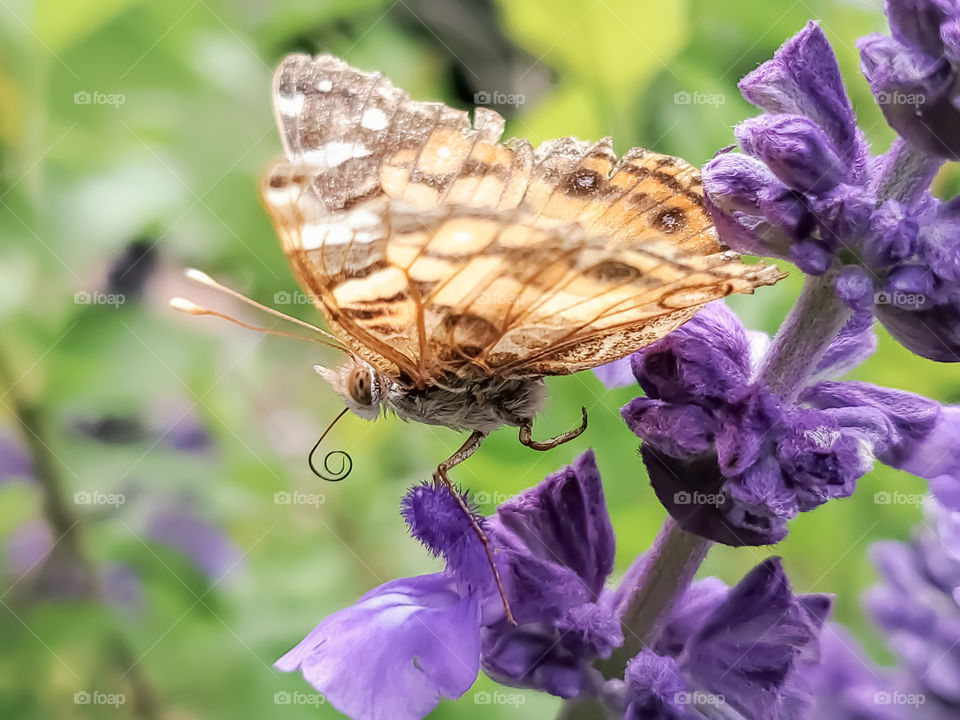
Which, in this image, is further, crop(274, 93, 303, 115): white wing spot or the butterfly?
crop(274, 93, 303, 115): white wing spot

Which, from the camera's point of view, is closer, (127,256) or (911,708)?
(911,708)

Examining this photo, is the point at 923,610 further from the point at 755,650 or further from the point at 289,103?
the point at 289,103

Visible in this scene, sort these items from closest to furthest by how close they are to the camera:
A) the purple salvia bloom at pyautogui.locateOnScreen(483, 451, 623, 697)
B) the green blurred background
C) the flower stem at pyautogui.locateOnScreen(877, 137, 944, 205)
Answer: the flower stem at pyautogui.locateOnScreen(877, 137, 944, 205) < the purple salvia bloom at pyautogui.locateOnScreen(483, 451, 623, 697) < the green blurred background

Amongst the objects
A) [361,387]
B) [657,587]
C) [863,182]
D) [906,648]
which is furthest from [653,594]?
[906,648]

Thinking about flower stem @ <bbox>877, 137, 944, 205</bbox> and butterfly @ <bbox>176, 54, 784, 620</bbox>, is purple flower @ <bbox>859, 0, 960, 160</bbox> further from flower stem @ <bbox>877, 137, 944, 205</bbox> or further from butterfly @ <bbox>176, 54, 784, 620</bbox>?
butterfly @ <bbox>176, 54, 784, 620</bbox>

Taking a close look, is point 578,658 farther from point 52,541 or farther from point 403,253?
point 52,541

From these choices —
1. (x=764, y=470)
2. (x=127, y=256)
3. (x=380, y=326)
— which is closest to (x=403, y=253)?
(x=380, y=326)

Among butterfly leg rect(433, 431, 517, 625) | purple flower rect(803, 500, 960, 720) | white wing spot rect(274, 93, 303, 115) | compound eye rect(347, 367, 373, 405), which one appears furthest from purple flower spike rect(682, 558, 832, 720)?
white wing spot rect(274, 93, 303, 115)
